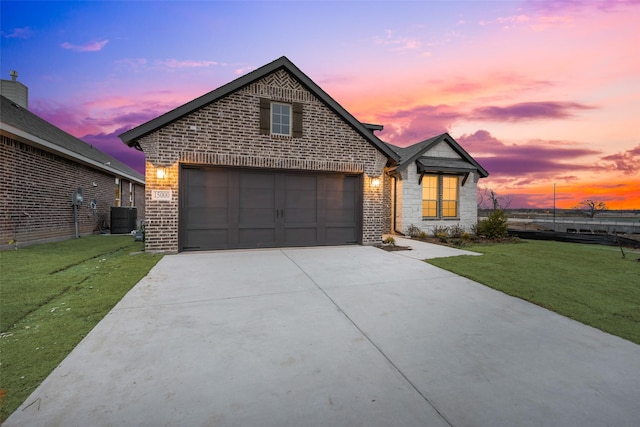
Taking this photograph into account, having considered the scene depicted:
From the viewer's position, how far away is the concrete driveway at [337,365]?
5.99ft

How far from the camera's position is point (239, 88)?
8.48 m

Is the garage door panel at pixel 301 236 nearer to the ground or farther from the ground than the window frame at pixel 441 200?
nearer to the ground

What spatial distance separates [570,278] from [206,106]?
10.4 metres

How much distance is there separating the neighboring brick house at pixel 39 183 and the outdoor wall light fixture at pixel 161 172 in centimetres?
475

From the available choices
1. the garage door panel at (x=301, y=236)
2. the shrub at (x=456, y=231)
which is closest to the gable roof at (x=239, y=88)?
the garage door panel at (x=301, y=236)

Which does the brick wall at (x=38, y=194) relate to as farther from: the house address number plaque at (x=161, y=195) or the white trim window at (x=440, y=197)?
the white trim window at (x=440, y=197)

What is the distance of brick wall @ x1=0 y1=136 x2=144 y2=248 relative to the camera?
8492mm

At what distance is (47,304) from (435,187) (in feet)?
48.3

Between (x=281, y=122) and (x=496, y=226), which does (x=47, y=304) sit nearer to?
(x=281, y=122)

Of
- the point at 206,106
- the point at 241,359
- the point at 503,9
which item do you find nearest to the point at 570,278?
the point at 241,359

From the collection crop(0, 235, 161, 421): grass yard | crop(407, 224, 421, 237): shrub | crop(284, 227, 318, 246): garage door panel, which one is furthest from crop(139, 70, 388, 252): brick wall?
crop(407, 224, 421, 237): shrub

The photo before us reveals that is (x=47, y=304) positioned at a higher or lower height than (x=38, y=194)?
lower

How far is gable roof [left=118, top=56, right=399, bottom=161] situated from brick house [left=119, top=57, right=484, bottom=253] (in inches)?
1.2

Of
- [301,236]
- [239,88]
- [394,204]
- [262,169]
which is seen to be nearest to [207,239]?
[262,169]
